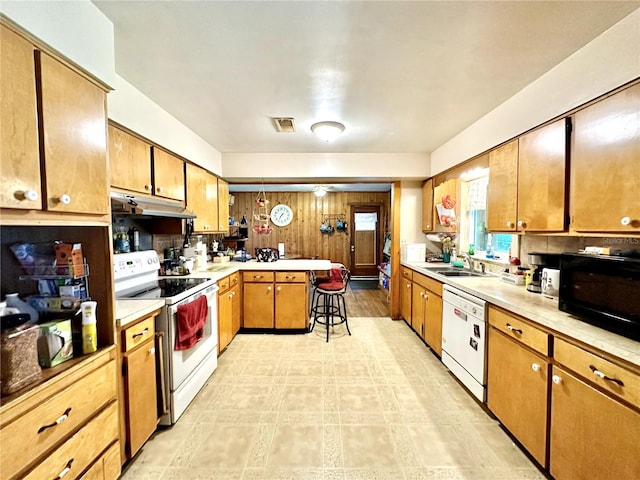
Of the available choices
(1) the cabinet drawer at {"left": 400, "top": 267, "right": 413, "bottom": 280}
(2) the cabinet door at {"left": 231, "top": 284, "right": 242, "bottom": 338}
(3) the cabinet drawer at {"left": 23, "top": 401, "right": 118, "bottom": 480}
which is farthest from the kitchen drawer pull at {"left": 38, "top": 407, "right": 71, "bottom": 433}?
(1) the cabinet drawer at {"left": 400, "top": 267, "right": 413, "bottom": 280}

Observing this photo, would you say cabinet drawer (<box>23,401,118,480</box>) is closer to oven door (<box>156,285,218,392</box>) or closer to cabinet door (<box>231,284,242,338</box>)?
oven door (<box>156,285,218,392</box>)

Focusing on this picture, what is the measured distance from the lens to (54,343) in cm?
113

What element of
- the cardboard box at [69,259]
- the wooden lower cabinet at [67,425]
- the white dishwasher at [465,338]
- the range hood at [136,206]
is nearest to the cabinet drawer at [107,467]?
the wooden lower cabinet at [67,425]

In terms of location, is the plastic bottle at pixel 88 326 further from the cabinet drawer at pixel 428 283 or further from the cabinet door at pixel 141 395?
the cabinet drawer at pixel 428 283

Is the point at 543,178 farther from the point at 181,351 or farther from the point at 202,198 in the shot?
the point at 202,198

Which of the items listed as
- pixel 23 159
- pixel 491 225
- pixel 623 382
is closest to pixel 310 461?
pixel 623 382

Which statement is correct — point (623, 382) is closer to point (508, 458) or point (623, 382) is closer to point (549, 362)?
point (549, 362)

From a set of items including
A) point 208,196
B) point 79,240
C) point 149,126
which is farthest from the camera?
point 208,196

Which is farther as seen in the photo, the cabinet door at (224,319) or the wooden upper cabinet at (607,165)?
the cabinet door at (224,319)

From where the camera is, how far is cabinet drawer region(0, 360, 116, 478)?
2.90ft

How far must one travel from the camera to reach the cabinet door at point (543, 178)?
1.73 metres

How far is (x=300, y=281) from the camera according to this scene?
3.49 m

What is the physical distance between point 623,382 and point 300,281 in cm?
282

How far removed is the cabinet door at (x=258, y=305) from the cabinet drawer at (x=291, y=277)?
0.15 m
